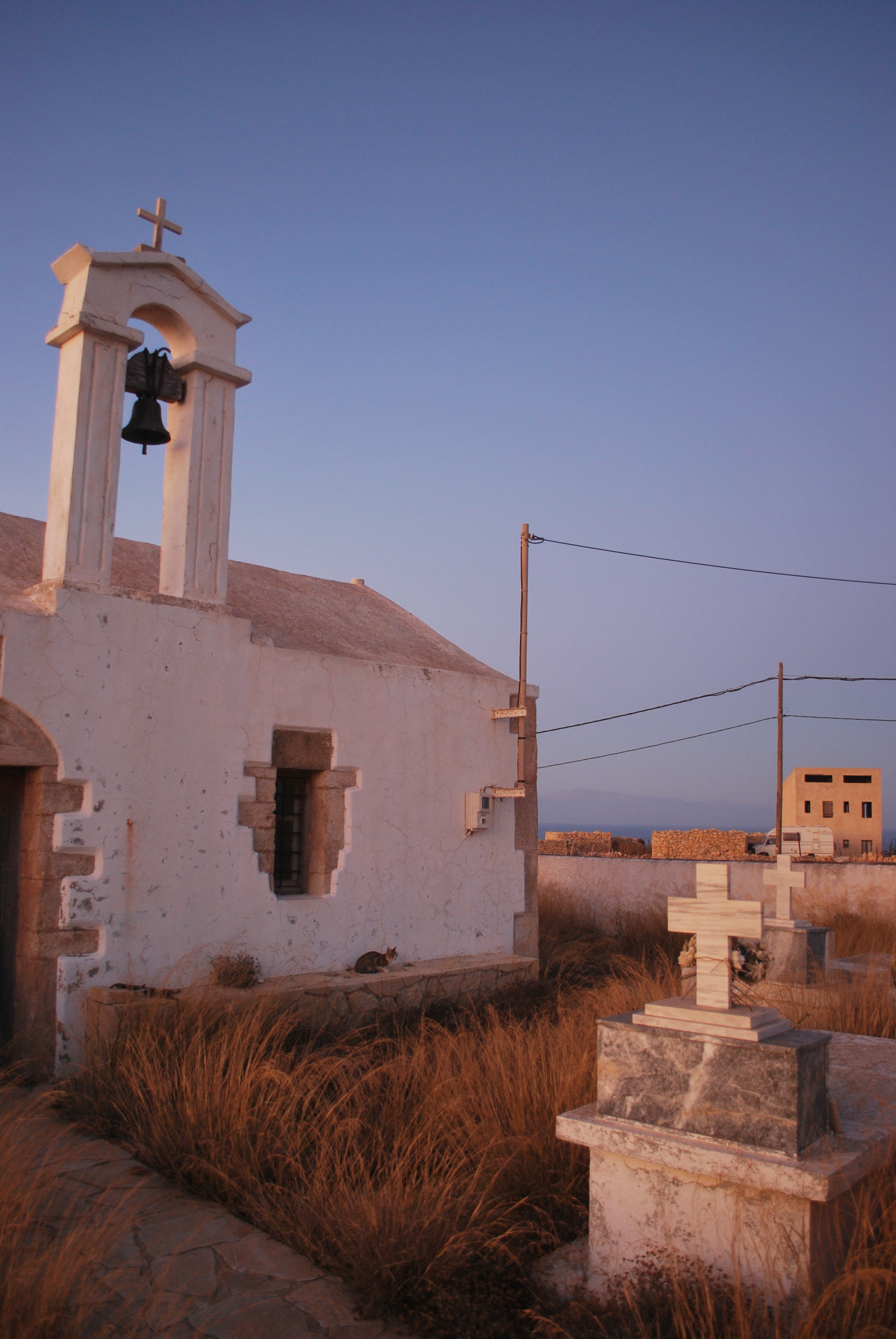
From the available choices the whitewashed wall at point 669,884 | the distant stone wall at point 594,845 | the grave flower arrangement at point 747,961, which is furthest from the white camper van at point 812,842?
the grave flower arrangement at point 747,961

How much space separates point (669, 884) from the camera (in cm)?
1591

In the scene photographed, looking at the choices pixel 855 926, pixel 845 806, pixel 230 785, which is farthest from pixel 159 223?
pixel 845 806

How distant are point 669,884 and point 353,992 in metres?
9.52

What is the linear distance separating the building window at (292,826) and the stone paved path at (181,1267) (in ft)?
12.4

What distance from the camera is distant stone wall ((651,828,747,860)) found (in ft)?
78.7

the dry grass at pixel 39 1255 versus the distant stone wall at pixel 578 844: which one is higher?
the distant stone wall at pixel 578 844

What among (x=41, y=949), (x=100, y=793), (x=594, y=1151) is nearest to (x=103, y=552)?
(x=100, y=793)

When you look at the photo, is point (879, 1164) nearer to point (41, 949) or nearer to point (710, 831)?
point (41, 949)

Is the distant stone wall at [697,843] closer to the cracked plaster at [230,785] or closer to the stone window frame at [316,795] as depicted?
the cracked plaster at [230,785]

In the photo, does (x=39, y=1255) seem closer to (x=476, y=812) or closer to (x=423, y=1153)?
(x=423, y=1153)

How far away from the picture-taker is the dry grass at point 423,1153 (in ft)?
10.2

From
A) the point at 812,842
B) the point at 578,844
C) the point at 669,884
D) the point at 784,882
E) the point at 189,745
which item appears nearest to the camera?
the point at 189,745

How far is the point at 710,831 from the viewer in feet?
79.5

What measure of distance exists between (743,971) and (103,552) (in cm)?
528
